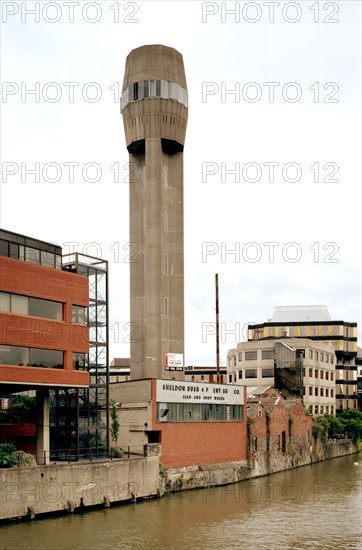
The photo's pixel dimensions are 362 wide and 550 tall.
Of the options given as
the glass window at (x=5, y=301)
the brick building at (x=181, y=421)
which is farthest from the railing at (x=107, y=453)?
the glass window at (x=5, y=301)

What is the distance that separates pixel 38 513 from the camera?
4416 cm

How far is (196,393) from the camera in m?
63.6

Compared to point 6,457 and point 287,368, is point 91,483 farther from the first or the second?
point 287,368

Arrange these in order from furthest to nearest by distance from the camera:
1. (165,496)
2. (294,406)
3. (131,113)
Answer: (131,113), (294,406), (165,496)

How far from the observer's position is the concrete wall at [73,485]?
42.9 metres

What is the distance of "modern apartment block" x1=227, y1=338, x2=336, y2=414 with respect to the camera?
108312 millimetres

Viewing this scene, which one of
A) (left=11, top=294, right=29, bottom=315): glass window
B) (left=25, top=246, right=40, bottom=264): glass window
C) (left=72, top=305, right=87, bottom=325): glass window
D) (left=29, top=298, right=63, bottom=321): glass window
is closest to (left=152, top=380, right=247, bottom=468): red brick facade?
(left=72, top=305, right=87, bottom=325): glass window

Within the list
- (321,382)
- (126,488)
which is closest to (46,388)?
(126,488)

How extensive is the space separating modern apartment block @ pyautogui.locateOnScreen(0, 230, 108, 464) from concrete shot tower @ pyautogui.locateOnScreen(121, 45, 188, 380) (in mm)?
26947

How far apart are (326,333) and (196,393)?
8926 centimetres

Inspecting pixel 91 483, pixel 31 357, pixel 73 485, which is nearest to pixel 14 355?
pixel 31 357

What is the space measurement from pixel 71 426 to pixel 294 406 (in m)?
33.1

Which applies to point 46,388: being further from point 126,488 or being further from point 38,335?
point 126,488

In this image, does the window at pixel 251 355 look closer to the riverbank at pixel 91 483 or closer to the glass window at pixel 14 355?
the riverbank at pixel 91 483
